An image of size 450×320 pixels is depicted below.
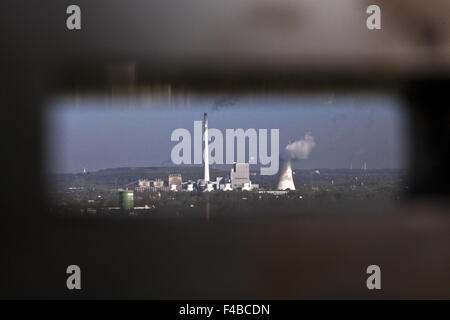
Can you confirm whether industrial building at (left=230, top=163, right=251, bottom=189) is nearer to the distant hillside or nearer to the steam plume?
the steam plume

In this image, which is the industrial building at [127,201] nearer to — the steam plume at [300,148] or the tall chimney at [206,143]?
the tall chimney at [206,143]

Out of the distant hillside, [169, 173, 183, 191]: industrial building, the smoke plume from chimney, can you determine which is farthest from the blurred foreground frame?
[169, 173, 183, 191]: industrial building

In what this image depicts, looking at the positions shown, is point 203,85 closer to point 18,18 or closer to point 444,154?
point 18,18

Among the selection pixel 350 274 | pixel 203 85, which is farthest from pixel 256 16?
pixel 350 274

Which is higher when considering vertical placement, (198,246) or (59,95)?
(59,95)

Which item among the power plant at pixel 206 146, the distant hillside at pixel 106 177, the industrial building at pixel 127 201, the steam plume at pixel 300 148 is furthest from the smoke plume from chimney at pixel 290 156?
the industrial building at pixel 127 201

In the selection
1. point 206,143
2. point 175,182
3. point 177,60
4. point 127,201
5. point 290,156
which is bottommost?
point 127,201

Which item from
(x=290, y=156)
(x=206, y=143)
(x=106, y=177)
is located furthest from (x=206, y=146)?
(x=106, y=177)

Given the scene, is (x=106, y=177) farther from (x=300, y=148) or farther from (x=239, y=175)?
(x=300, y=148)
